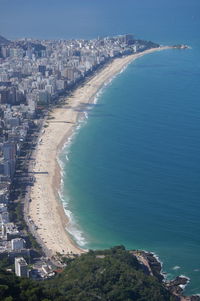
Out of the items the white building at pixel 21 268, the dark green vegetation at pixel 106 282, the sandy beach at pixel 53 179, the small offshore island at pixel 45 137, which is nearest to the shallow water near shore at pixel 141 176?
the sandy beach at pixel 53 179

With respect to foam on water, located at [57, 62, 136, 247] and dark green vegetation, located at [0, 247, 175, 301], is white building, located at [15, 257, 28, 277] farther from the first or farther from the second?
foam on water, located at [57, 62, 136, 247]

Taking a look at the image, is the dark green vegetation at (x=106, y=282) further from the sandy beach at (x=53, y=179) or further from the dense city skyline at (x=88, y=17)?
the dense city skyline at (x=88, y=17)

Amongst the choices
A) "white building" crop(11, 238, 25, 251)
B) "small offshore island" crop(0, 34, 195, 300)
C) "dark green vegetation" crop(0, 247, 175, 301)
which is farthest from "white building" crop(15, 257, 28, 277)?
"white building" crop(11, 238, 25, 251)

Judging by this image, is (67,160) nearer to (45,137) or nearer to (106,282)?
(45,137)

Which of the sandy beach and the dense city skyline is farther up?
the dense city skyline

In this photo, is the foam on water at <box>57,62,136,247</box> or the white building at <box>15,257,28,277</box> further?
the foam on water at <box>57,62,136,247</box>

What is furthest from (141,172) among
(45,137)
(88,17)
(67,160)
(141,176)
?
(88,17)

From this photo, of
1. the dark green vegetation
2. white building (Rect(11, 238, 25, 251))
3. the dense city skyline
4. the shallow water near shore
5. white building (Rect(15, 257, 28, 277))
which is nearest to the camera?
the dark green vegetation
